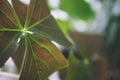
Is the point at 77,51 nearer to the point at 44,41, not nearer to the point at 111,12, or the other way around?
the point at 111,12

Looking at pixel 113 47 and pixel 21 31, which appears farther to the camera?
pixel 113 47

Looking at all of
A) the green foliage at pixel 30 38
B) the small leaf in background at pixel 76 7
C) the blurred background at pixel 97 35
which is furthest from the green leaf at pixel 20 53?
the blurred background at pixel 97 35

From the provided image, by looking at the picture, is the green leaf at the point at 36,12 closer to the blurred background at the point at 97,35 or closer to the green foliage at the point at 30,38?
the green foliage at the point at 30,38

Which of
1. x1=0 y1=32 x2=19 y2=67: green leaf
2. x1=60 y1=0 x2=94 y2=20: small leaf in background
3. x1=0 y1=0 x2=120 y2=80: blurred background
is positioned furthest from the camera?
x1=0 y1=0 x2=120 y2=80: blurred background

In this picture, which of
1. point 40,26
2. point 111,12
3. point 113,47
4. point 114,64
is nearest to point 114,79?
point 114,64

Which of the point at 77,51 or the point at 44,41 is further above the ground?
the point at 77,51

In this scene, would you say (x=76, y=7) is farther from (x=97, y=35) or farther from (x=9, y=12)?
(x=9, y=12)

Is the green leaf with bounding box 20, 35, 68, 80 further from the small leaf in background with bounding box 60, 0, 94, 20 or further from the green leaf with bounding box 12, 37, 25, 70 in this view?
the small leaf in background with bounding box 60, 0, 94, 20

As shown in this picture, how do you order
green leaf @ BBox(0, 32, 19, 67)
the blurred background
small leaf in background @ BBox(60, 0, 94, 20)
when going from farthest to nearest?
1. the blurred background
2. small leaf in background @ BBox(60, 0, 94, 20)
3. green leaf @ BBox(0, 32, 19, 67)

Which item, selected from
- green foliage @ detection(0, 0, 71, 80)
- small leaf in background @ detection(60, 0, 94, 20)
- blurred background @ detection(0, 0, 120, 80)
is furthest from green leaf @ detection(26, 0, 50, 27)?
blurred background @ detection(0, 0, 120, 80)
